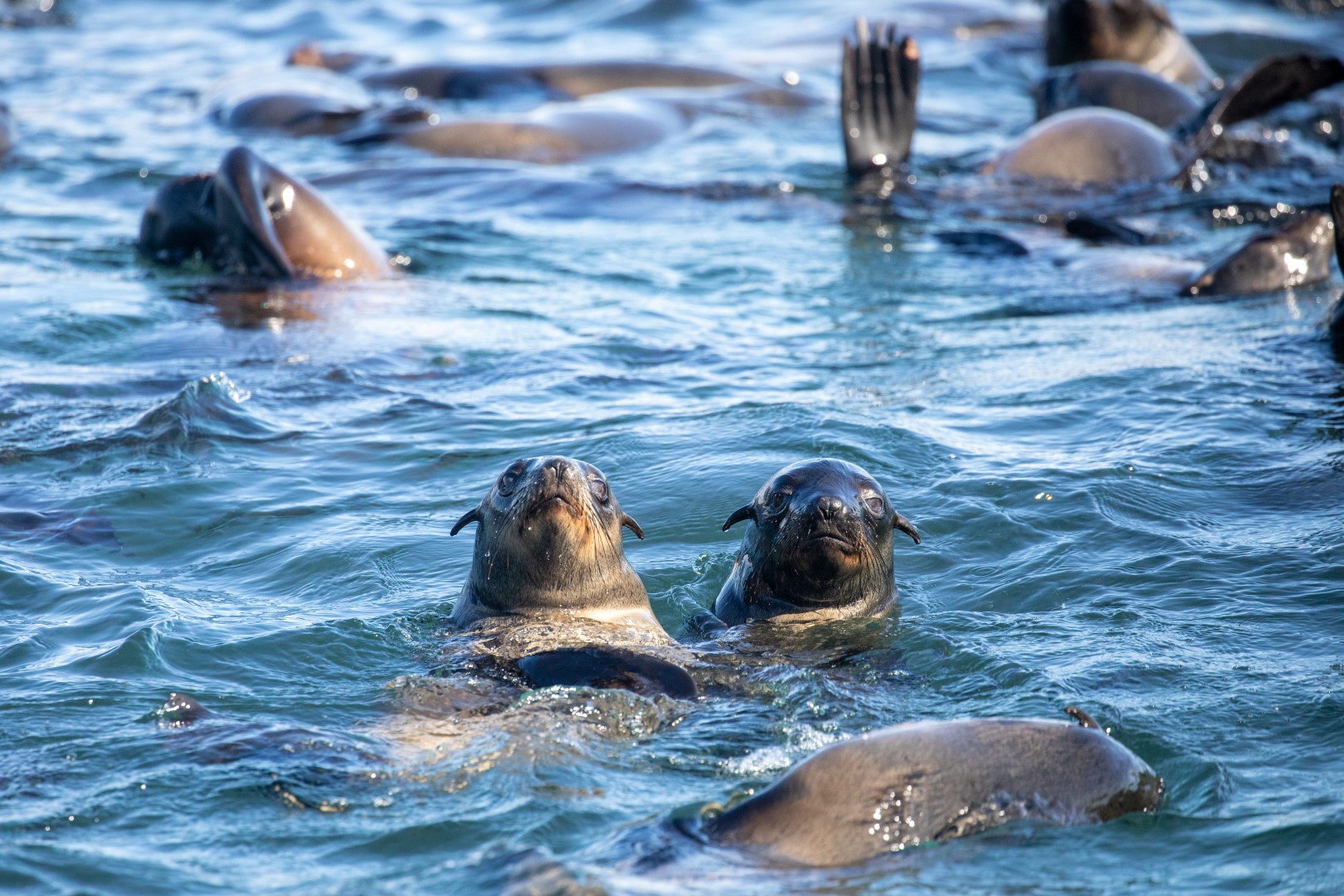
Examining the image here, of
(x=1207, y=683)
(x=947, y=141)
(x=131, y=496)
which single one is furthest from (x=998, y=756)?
(x=947, y=141)

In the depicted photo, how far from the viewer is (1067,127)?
11.2 meters

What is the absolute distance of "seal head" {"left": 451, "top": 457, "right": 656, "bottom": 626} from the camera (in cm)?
520

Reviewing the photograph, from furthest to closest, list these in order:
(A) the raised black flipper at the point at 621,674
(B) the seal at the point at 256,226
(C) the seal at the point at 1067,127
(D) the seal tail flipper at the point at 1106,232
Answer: (C) the seal at the point at 1067,127
(D) the seal tail flipper at the point at 1106,232
(B) the seal at the point at 256,226
(A) the raised black flipper at the point at 621,674

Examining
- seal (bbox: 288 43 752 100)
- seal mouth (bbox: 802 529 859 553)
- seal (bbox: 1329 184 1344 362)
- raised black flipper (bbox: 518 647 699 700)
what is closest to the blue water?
raised black flipper (bbox: 518 647 699 700)

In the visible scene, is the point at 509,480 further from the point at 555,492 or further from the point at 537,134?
the point at 537,134

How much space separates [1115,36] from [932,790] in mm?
11379

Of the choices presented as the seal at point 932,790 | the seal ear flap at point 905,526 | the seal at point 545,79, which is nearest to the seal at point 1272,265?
the seal ear flap at point 905,526

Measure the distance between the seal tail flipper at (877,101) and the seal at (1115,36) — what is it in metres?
2.95

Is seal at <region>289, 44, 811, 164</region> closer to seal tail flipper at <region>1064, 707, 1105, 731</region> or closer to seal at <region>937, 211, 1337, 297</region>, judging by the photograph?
seal at <region>937, 211, 1337, 297</region>

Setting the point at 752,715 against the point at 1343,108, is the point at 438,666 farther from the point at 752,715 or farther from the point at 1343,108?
the point at 1343,108

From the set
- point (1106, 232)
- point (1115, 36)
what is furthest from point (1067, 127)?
point (1115, 36)

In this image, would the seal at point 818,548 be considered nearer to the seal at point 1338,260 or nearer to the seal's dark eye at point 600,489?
the seal's dark eye at point 600,489

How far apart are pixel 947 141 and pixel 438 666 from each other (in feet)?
30.9

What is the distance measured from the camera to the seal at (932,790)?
11.4ft
